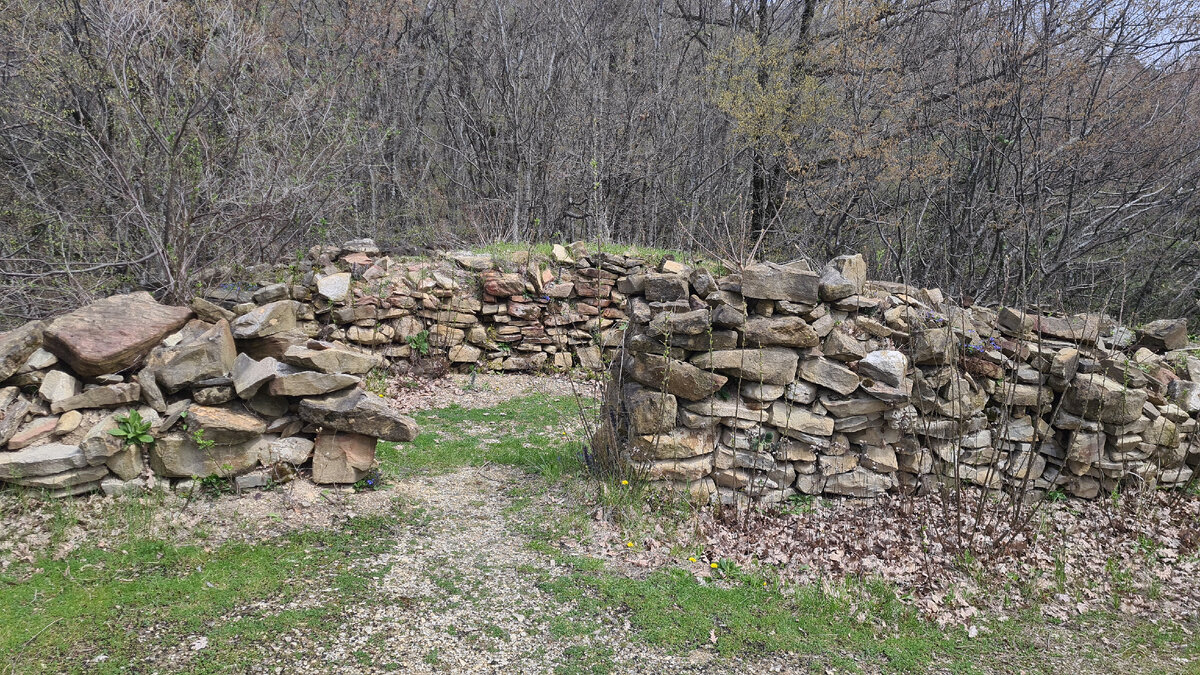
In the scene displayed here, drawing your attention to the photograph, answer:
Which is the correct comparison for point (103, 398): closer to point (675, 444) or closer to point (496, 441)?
point (496, 441)

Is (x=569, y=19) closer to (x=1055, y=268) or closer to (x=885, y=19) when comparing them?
(x=885, y=19)

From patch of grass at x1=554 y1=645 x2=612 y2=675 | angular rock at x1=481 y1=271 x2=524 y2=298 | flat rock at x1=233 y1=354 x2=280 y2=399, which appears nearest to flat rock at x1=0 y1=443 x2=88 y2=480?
flat rock at x1=233 y1=354 x2=280 y2=399

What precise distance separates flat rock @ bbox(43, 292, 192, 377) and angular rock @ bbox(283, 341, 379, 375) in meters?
0.84

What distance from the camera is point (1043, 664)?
3.30 metres

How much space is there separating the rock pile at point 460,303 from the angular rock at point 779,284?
3.87 metres

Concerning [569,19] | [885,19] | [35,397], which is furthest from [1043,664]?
[569,19]

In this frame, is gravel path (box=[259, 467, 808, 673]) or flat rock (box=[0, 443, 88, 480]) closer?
gravel path (box=[259, 467, 808, 673])

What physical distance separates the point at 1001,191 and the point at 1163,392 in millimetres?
5880

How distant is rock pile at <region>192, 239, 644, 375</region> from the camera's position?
8.12 m

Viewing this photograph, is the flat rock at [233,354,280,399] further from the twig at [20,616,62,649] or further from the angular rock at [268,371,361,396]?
the twig at [20,616,62,649]

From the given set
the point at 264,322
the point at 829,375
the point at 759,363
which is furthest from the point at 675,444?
the point at 264,322

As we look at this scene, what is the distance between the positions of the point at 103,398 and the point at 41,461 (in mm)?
461

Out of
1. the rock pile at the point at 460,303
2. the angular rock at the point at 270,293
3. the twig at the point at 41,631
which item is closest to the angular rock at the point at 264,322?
the twig at the point at 41,631

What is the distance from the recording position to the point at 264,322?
445 centimetres
